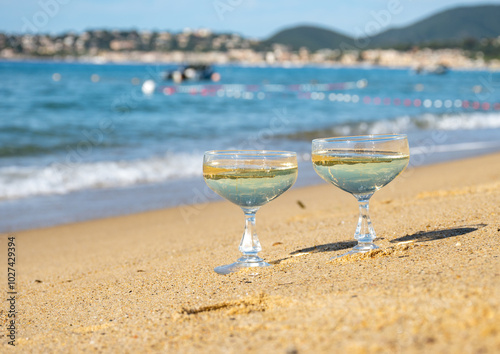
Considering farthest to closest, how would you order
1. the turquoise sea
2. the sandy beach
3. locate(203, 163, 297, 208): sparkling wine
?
the turquoise sea
locate(203, 163, 297, 208): sparkling wine
the sandy beach

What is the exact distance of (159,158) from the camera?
36.1 feet

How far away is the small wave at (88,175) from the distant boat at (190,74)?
154 ft

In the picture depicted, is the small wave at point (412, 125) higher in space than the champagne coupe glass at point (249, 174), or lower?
higher

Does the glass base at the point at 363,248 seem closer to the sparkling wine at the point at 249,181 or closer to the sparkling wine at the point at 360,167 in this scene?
the sparkling wine at the point at 360,167

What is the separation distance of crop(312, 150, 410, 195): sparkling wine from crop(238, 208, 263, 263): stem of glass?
0.45m

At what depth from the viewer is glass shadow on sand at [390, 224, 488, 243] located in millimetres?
3319

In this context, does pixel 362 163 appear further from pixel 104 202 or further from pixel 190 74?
pixel 190 74

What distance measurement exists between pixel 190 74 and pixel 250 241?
186ft

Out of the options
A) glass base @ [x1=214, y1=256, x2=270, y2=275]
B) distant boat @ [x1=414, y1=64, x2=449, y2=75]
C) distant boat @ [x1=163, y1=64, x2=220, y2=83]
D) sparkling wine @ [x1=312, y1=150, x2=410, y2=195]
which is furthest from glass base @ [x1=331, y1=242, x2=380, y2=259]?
distant boat @ [x1=414, y1=64, x2=449, y2=75]

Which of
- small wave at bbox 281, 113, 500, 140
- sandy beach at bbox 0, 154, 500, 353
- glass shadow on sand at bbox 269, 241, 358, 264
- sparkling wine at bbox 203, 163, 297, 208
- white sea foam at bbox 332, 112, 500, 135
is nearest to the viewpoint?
sandy beach at bbox 0, 154, 500, 353

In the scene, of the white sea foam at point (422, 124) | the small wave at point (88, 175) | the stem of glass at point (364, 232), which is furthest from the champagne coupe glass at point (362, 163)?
the white sea foam at point (422, 124)

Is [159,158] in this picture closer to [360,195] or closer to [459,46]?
[360,195]

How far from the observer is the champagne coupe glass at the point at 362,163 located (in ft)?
10.1

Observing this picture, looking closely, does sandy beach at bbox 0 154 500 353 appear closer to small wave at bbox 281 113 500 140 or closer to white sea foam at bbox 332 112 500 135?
small wave at bbox 281 113 500 140
